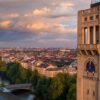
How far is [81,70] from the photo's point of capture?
15.3 metres

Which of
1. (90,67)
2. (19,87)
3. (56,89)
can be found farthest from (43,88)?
(90,67)

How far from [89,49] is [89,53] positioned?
0.32 m

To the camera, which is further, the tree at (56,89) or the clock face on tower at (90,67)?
the tree at (56,89)

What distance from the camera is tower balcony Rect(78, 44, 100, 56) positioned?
13.9 metres

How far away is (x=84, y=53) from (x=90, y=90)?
170cm

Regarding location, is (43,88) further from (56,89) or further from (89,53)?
(89,53)

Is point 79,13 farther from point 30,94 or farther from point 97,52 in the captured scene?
point 30,94

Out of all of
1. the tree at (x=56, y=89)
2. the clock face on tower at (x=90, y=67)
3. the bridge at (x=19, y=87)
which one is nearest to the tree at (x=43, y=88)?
the tree at (x=56, y=89)

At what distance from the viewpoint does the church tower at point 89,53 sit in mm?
14102

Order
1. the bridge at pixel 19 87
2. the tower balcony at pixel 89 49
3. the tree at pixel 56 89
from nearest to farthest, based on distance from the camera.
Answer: the tower balcony at pixel 89 49, the tree at pixel 56 89, the bridge at pixel 19 87

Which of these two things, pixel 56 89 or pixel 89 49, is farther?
pixel 56 89

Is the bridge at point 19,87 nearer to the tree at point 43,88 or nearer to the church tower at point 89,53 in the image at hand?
the tree at point 43,88

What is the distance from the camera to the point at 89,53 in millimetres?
14562

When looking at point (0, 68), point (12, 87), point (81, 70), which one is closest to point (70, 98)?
point (81, 70)
